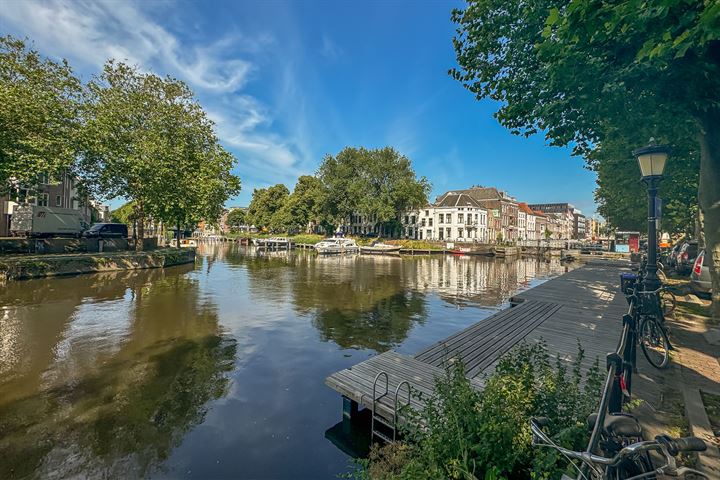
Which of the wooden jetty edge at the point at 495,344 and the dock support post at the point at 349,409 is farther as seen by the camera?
the dock support post at the point at 349,409

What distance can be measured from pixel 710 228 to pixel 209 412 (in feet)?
32.6

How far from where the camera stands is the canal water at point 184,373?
16.8 ft

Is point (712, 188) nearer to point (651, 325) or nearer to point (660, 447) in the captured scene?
point (651, 325)

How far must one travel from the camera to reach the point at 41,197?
88.1ft

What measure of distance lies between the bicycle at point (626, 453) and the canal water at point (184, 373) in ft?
12.7

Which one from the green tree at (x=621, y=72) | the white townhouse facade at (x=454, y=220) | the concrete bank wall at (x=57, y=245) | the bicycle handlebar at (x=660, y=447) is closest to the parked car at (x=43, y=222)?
the concrete bank wall at (x=57, y=245)

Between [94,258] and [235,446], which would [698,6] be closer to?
[235,446]

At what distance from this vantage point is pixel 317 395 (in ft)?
23.4

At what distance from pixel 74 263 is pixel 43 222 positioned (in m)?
9.86

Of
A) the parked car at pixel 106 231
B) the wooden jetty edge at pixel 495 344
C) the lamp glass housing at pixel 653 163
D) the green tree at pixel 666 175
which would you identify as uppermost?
the green tree at pixel 666 175

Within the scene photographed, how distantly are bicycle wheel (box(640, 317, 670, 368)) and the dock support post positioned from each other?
18.1 ft

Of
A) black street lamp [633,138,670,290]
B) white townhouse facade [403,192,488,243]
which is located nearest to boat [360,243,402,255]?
white townhouse facade [403,192,488,243]

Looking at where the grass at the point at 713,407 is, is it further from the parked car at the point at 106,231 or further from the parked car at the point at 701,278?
the parked car at the point at 106,231

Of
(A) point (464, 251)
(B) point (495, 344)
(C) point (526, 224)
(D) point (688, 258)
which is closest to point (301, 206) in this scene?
(A) point (464, 251)
